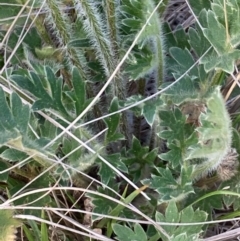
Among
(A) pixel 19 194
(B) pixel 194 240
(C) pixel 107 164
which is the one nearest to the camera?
(B) pixel 194 240

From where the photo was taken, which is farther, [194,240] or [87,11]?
[87,11]

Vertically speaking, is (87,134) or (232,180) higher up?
(87,134)

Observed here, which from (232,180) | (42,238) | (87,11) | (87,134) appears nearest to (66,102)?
(87,134)

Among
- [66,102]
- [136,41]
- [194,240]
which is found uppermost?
[136,41]

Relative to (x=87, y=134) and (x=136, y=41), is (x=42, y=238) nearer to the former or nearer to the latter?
(x=87, y=134)

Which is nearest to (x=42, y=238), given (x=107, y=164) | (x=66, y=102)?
(x=107, y=164)

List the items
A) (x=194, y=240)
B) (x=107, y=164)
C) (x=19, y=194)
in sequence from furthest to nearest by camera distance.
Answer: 1. (x=19, y=194)
2. (x=107, y=164)
3. (x=194, y=240)

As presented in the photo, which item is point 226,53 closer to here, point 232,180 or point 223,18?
point 223,18
